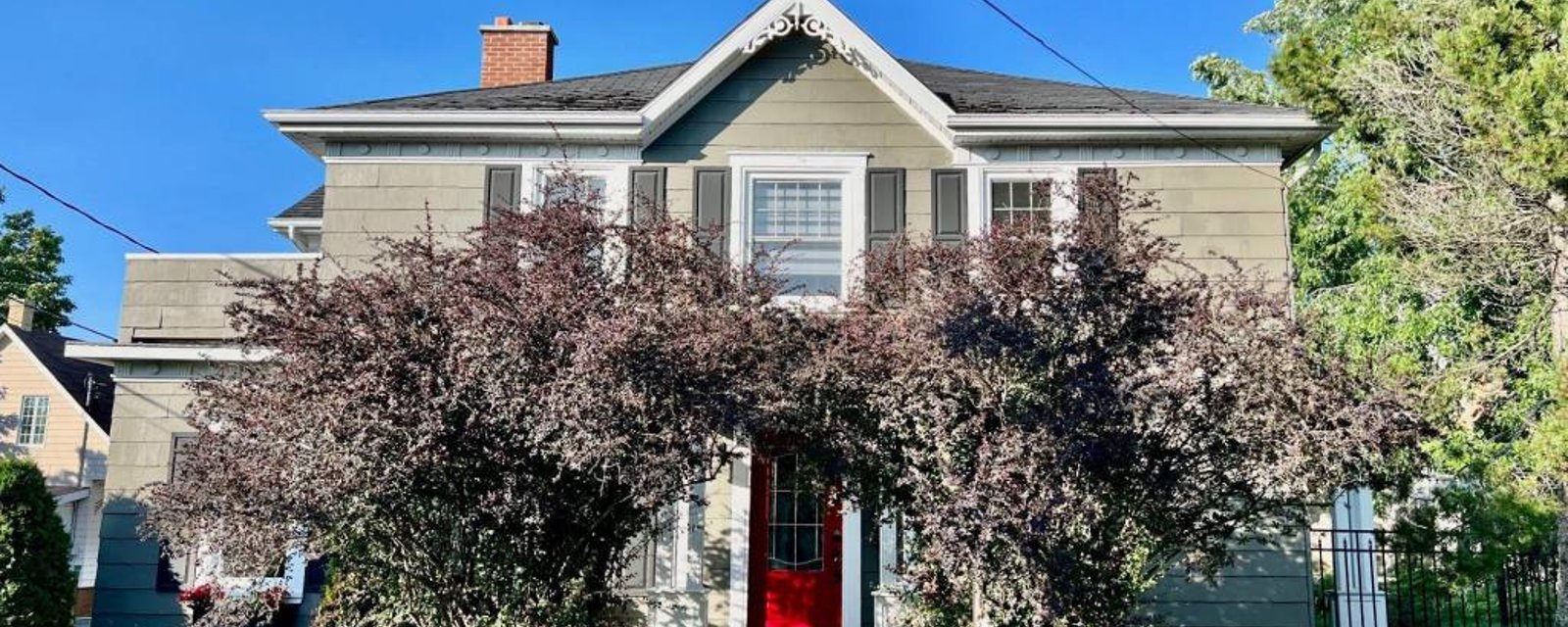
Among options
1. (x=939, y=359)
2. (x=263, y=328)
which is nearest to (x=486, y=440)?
(x=263, y=328)

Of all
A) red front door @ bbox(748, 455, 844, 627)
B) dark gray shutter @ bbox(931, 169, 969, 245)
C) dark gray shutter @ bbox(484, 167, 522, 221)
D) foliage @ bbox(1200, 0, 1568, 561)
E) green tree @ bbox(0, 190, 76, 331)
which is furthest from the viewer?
green tree @ bbox(0, 190, 76, 331)

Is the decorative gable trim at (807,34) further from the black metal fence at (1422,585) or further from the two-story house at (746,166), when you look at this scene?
the black metal fence at (1422,585)

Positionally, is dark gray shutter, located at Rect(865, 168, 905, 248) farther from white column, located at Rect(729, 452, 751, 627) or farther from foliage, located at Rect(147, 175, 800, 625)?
foliage, located at Rect(147, 175, 800, 625)

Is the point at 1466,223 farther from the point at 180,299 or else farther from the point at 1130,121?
the point at 180,299

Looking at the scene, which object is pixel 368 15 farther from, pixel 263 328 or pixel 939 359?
pixel 939 359

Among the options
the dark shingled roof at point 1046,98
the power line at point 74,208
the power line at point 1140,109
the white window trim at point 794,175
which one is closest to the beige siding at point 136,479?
the power line at point 74,208

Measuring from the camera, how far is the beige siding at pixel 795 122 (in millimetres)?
10516

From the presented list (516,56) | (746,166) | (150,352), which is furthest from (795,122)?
(150,352)

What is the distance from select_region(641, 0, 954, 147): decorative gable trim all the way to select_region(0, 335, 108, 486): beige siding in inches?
860

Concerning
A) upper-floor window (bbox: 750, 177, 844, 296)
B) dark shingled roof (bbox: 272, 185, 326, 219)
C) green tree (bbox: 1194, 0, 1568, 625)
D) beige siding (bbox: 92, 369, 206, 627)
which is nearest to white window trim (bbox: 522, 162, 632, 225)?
upper-floor window (bbox: 750, 177, 844, 296)

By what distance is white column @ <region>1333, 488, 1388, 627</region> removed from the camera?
9953 mm

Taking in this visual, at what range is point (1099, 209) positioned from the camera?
23.4 feet

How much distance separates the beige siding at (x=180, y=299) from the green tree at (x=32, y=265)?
24.6m

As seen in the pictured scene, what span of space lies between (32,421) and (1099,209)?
27.8 metres
